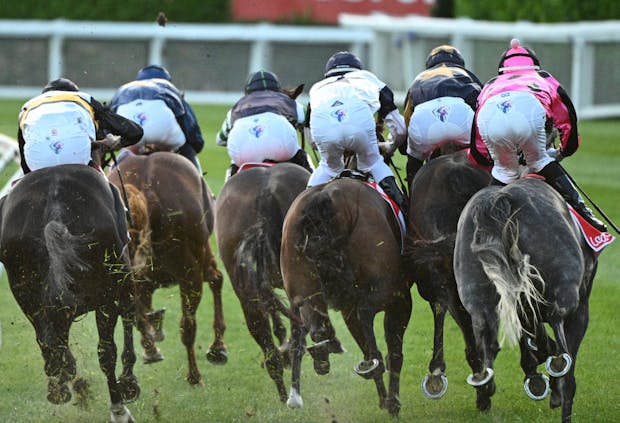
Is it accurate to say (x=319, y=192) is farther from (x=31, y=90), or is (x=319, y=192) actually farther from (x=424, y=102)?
(x=31, y=90)

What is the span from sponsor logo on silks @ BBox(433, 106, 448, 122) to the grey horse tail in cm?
249

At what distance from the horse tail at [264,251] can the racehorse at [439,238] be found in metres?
0.89

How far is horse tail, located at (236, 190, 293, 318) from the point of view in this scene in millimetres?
8078

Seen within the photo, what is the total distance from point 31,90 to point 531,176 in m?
19.0

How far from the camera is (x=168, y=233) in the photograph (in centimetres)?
908

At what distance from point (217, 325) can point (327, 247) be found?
2.67 m

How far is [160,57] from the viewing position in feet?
79.8

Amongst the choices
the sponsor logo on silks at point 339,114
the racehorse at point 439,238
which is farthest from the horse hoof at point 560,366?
the sponsor logo on silks at point 339,114

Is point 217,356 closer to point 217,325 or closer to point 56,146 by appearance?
point 217,325

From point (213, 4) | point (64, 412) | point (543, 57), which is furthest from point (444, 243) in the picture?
point (213, 4)

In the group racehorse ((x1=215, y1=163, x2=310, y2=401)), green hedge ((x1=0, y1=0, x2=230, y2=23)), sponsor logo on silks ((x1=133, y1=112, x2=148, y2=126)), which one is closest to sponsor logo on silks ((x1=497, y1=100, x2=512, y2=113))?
racehorse ((x1=215, y1=163, x2=310, y2=401))

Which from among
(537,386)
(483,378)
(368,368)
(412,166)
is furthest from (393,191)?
(483,378)

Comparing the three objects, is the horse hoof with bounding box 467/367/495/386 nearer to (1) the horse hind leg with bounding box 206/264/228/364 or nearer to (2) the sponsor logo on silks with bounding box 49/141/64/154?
(2) the sponsor logo on silks with bounding box 49/141/64/154

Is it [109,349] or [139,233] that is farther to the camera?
[139,233]
